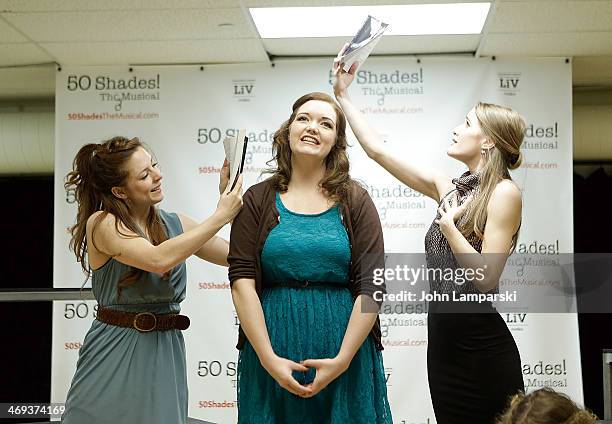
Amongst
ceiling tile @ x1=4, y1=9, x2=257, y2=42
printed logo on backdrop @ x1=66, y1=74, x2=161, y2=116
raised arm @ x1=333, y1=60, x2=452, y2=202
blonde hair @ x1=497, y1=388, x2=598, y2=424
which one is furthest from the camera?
printed logo on backdrop @ x1=66, y1=74, x2=161, y2=116

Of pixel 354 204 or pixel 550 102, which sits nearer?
pixel 354 204

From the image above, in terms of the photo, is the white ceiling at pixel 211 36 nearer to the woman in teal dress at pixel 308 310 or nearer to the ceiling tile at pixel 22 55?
the ceiling tile at pixel 22 55

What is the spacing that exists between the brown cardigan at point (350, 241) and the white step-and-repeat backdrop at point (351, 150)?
2460 mm

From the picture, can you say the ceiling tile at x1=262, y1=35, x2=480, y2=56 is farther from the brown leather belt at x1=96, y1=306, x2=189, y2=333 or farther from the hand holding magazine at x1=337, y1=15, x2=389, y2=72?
the brown leather belt at x1=96, y1=306, x2=189, y2=333

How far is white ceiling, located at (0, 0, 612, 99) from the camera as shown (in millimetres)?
3957

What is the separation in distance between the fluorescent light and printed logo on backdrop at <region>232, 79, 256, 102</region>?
433 millimetres

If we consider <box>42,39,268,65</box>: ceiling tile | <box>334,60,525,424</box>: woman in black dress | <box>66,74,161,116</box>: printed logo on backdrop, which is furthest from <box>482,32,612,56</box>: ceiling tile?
<box>334,60,525,424</box>: woman in black dress

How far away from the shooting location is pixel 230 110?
4789 mm

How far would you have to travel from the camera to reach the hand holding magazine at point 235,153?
2297 mm

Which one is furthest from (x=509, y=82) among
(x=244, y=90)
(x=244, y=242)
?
(x=244, y=242)

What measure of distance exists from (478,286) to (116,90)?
3.05 meters

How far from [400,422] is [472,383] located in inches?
88.3

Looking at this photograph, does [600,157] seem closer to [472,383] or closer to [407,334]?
[407,334]

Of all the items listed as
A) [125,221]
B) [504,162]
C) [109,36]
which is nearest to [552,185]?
[504,162]
